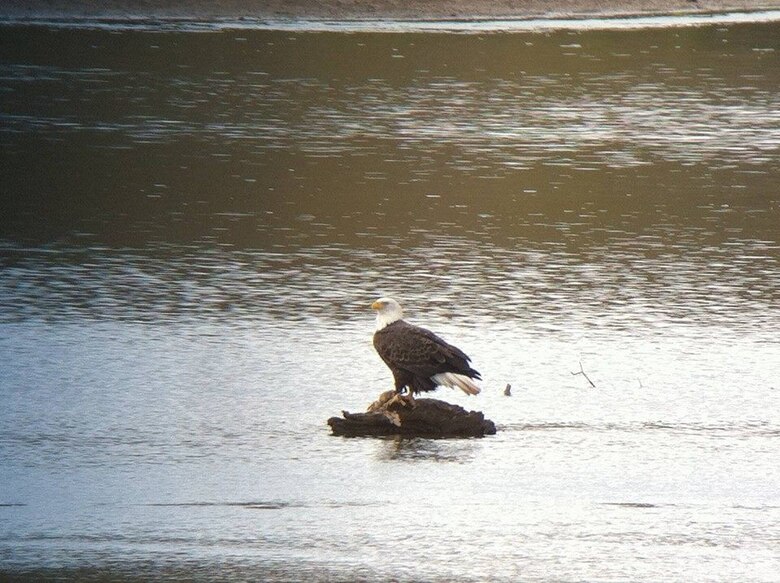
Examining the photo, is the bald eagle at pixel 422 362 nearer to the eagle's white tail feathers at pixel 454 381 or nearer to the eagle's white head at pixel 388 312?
the eagle's white tail feathers at pixel 454 381

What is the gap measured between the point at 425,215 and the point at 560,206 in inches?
43.6

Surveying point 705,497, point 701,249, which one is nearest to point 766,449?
point 705,497

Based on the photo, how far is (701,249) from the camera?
Result: 1108 cm

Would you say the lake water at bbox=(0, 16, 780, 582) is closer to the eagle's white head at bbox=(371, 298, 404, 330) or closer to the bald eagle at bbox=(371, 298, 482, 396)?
the bald eagle at bbox=(371, 298, 482, 396)

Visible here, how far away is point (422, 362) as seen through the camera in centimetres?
739

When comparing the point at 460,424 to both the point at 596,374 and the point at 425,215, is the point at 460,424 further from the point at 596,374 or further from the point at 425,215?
the point at 425,215

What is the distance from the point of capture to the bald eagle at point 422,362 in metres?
7.39

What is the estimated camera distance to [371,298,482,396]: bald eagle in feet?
24.3

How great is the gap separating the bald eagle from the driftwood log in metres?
0.13

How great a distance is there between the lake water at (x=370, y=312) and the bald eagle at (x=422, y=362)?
34 cm

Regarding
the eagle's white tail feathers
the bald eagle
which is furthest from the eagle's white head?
the eagle's white tail feathers

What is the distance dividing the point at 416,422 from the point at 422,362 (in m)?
0.28

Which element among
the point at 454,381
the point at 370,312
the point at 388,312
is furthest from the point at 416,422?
the point at 370,312

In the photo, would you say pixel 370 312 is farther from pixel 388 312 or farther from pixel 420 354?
pixel 420 354
